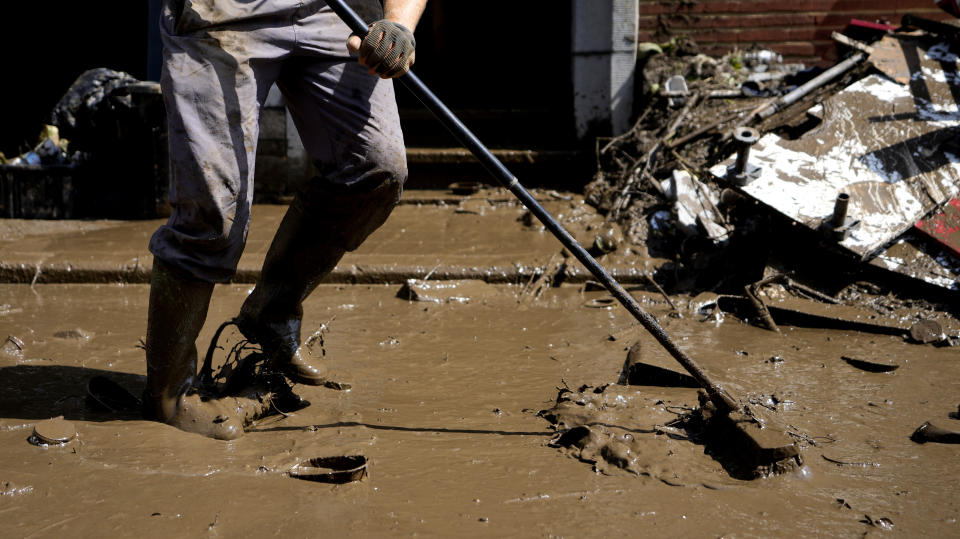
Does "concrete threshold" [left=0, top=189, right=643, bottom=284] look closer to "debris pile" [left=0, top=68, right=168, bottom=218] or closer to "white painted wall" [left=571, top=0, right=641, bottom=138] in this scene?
"debris pile" [left=0, top=68, right=168, bottom=218]

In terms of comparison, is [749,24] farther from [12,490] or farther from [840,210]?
[12,490]

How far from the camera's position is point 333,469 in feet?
7.47

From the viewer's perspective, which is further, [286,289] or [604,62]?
[604,62]

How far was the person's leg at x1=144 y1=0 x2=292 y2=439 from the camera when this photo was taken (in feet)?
7.58

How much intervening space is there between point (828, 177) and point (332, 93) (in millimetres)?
2849

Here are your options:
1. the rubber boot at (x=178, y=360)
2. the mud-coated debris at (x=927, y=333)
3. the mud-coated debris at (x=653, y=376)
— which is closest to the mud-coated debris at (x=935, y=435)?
the mud-coated debris at (x=653, y=376)

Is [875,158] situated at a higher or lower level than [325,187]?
lower

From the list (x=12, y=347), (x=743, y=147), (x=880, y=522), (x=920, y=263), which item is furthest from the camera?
(x=743, y=147)

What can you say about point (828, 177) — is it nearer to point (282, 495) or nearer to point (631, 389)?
point (631, 389)

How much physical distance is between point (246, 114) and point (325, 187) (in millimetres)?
365

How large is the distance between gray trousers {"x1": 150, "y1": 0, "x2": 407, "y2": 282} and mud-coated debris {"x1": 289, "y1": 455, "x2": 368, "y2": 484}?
0.64 m

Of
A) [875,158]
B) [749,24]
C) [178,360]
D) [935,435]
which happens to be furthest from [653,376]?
[749,24]

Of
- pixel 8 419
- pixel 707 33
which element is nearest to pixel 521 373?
pixel 8 419

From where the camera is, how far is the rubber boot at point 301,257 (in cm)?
269
